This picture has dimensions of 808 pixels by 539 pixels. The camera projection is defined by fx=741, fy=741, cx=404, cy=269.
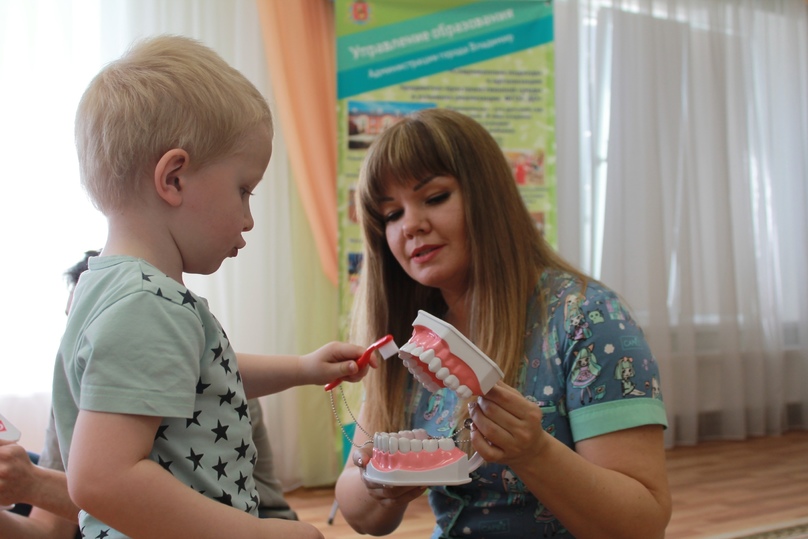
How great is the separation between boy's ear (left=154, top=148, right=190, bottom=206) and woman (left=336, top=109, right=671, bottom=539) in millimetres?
494

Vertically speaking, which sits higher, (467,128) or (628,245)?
(467,128)

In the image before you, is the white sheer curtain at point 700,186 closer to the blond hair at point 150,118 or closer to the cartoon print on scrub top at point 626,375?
the cartoon print on scrub top at point 626,375

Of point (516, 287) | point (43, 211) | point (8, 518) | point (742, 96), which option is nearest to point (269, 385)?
point (516, 287)

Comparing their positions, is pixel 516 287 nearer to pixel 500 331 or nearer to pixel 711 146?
pixel 500 331

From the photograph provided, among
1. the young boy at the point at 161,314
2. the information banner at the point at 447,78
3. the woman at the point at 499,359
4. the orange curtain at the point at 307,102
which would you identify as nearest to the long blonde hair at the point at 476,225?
the woman at the point at 499,359

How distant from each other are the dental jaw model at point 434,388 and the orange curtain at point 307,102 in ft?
9.33

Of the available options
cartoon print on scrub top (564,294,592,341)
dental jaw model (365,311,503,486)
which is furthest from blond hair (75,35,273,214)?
cartoon print on scrub top (564,294,592,341)

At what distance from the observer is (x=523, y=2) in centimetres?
369

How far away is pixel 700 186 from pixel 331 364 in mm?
4426

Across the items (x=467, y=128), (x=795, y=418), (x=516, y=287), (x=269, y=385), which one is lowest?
(x=795, y=418)

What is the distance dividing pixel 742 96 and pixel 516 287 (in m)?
4.49

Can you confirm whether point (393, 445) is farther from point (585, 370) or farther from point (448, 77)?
point (448, 77)

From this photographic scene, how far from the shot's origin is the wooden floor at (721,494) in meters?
3.19

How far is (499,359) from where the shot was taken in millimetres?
1378
